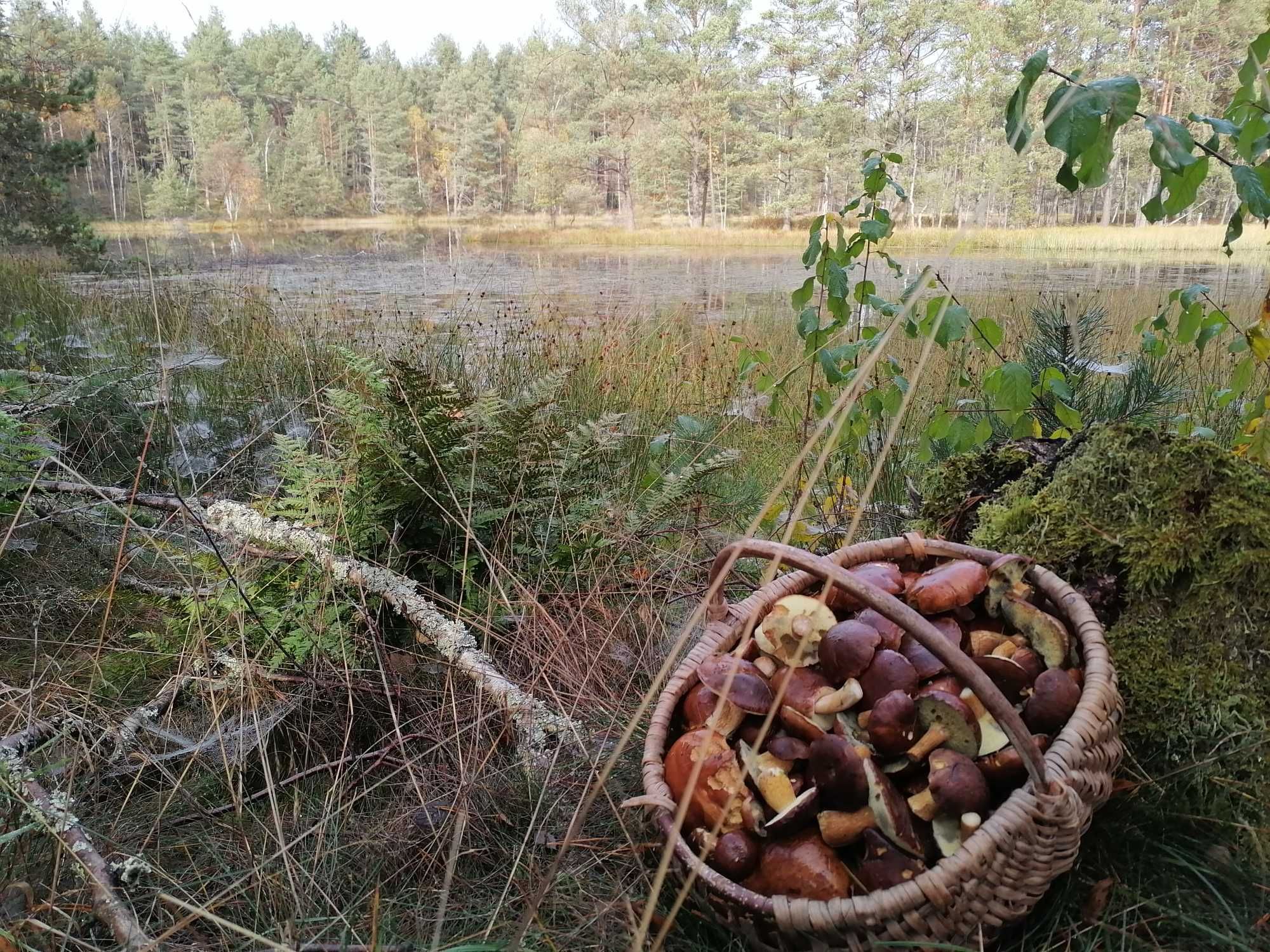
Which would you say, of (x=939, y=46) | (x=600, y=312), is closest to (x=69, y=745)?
(x=600, y=312)

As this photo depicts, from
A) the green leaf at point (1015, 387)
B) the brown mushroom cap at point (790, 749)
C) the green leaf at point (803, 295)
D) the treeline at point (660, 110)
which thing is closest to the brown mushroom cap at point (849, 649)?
the brown mushroom cap at point (790, 749)

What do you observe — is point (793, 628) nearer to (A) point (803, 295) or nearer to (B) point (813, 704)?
(B) point (813, 704)

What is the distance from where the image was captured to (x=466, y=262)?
47.0ft

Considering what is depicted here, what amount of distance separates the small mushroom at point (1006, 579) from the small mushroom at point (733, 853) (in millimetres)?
516

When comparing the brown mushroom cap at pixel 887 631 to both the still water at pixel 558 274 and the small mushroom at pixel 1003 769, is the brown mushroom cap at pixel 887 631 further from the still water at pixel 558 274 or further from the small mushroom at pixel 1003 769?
the still water at pixel 558 274

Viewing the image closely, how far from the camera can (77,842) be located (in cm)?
109

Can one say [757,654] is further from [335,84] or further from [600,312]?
[335,84]

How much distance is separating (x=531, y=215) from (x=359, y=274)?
73.5ft

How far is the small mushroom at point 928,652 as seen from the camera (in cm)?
106

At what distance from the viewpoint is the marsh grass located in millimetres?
1006

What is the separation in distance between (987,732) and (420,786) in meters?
0.98

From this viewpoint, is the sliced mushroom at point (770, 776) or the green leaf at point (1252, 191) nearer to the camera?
the sliced mushroom at point (770, 776)

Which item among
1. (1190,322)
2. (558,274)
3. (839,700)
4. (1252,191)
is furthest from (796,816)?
(558,274)

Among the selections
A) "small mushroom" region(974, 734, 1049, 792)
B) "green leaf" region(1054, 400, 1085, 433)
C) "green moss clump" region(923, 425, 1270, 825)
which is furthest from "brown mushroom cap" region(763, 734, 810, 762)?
"green leaf" region(1054, 400, 1085, 433)
